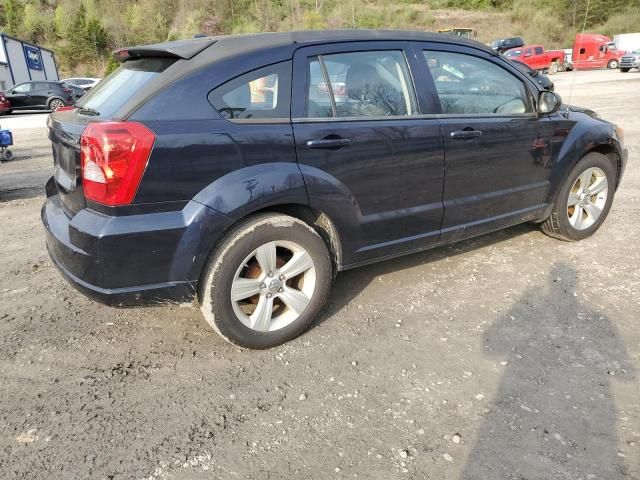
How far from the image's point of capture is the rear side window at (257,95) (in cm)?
264

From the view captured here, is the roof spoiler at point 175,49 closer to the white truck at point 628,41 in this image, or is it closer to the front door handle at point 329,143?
the front door handle at point 329,143

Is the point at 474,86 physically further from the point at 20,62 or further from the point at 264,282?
the point at 20,62

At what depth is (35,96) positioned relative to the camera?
2095cm

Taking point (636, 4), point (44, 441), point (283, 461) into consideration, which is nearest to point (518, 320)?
point (283, 461)

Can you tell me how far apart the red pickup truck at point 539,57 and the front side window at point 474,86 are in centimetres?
3319

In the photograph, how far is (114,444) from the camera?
2.25 m

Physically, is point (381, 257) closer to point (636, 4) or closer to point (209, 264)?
point (209, 264)

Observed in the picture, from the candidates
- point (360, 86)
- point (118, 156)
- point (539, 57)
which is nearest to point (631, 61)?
point (539, 57)

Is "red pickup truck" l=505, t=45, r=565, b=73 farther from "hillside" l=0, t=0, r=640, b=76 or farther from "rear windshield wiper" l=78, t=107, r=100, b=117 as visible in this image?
"rear windshield wiper" l=78, t=107, r=100, b=117

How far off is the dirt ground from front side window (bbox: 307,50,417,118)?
130cm

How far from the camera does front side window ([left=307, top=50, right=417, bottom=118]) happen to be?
2.93 metres

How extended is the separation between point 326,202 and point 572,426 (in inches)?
65.8

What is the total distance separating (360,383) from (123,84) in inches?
83.7

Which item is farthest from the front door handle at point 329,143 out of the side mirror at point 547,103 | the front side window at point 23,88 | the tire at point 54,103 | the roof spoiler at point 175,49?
the front side window at point 23,88
